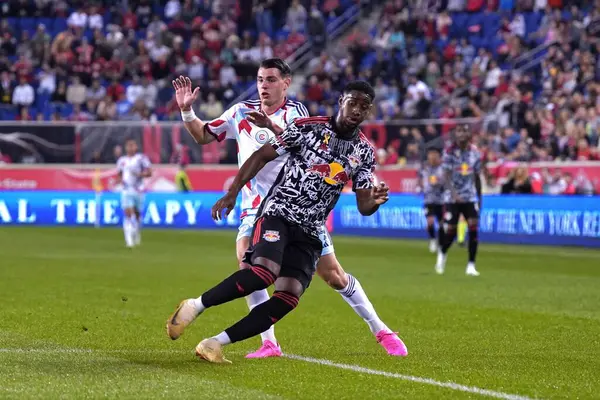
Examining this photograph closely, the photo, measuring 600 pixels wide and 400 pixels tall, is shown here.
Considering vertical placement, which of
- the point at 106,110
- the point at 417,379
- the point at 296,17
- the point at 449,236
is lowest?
the point at 449,236

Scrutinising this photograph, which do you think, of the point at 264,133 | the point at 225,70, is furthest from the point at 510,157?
the point at 264,133

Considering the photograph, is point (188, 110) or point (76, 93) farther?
point (76, 93)

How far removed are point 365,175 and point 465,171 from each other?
10.2 m

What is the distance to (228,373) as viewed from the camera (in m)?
→ 8.27

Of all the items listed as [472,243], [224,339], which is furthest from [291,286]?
[472,243]

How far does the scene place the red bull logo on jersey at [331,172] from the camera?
28.4 ft

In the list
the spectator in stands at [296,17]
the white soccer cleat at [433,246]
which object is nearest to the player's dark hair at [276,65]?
the white soccer cleat at [433,246]

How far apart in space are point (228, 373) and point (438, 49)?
29.1 m

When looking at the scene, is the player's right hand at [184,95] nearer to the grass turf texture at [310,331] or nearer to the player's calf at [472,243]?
the grass turf texture at [310,331]

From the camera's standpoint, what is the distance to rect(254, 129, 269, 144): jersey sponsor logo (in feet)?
31.6

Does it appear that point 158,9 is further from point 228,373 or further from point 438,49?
point 228,373

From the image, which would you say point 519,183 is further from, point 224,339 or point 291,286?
point 224,339

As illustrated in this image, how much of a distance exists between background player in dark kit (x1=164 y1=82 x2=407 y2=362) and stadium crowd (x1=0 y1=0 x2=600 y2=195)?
1985 centimetres

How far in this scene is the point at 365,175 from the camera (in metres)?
8.84
